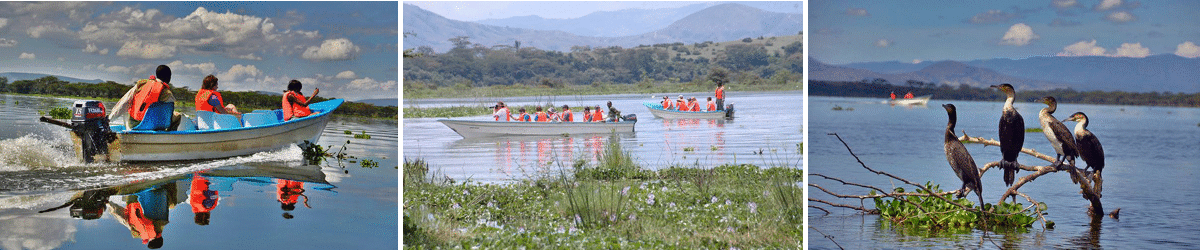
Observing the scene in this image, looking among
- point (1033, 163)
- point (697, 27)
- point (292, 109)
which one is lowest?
point (1033, 163)

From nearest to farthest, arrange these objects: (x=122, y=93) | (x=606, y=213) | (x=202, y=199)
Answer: (x=606, y=213), (x=202, y=199), (x=122, y=93)

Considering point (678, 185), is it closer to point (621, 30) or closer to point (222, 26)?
point (621, 30)

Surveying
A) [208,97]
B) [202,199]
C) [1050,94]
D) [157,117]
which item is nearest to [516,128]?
[208,97]

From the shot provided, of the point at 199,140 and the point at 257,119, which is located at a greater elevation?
the point at 257,119

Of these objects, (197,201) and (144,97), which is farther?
(144,97)

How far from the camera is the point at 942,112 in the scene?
103ft

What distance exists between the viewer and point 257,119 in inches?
509

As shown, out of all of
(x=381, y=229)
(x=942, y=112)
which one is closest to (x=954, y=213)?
(x=381, y=229)

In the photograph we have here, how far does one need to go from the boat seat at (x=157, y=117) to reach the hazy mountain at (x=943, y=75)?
65.8ft

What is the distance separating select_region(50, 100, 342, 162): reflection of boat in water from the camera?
11.0m

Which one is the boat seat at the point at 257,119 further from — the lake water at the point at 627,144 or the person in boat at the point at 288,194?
the person in boat at the point at 288,194

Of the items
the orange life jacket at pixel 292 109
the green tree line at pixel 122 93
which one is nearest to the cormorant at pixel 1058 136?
the orange life jacket at pixel 292 109

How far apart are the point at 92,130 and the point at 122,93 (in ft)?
40.2

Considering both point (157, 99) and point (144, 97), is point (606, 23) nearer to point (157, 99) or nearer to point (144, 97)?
point (157, 99)
